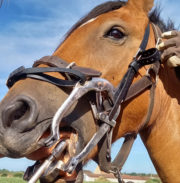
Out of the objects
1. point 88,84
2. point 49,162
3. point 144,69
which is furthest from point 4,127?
point 144,69

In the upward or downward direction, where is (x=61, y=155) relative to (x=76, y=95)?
downward

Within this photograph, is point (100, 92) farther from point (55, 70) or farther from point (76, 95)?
point (55, 70)

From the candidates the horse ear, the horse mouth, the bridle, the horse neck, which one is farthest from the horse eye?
the horse mouth

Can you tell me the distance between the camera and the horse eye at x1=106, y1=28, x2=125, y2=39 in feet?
10.9

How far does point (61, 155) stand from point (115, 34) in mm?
1469

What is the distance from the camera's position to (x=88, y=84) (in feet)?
9.52

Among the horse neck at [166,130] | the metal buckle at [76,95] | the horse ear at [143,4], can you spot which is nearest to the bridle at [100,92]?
the metal buckle at [76,95]

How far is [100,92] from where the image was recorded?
296 cm

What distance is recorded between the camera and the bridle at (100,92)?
2652 millimetres

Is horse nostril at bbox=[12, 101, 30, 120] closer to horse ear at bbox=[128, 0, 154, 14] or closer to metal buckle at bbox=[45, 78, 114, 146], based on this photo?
metal buckle at bbox=[45, 78, 114, 146]

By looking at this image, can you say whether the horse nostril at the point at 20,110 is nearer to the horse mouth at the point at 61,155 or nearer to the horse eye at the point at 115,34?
the horse mouth at the point at 61,155

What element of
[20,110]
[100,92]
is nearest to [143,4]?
[100,92]

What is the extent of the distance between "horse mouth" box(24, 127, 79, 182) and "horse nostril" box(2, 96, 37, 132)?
217 mm

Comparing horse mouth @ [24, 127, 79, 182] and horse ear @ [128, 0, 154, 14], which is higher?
horse ear @ [128, 0, 154, 14]
